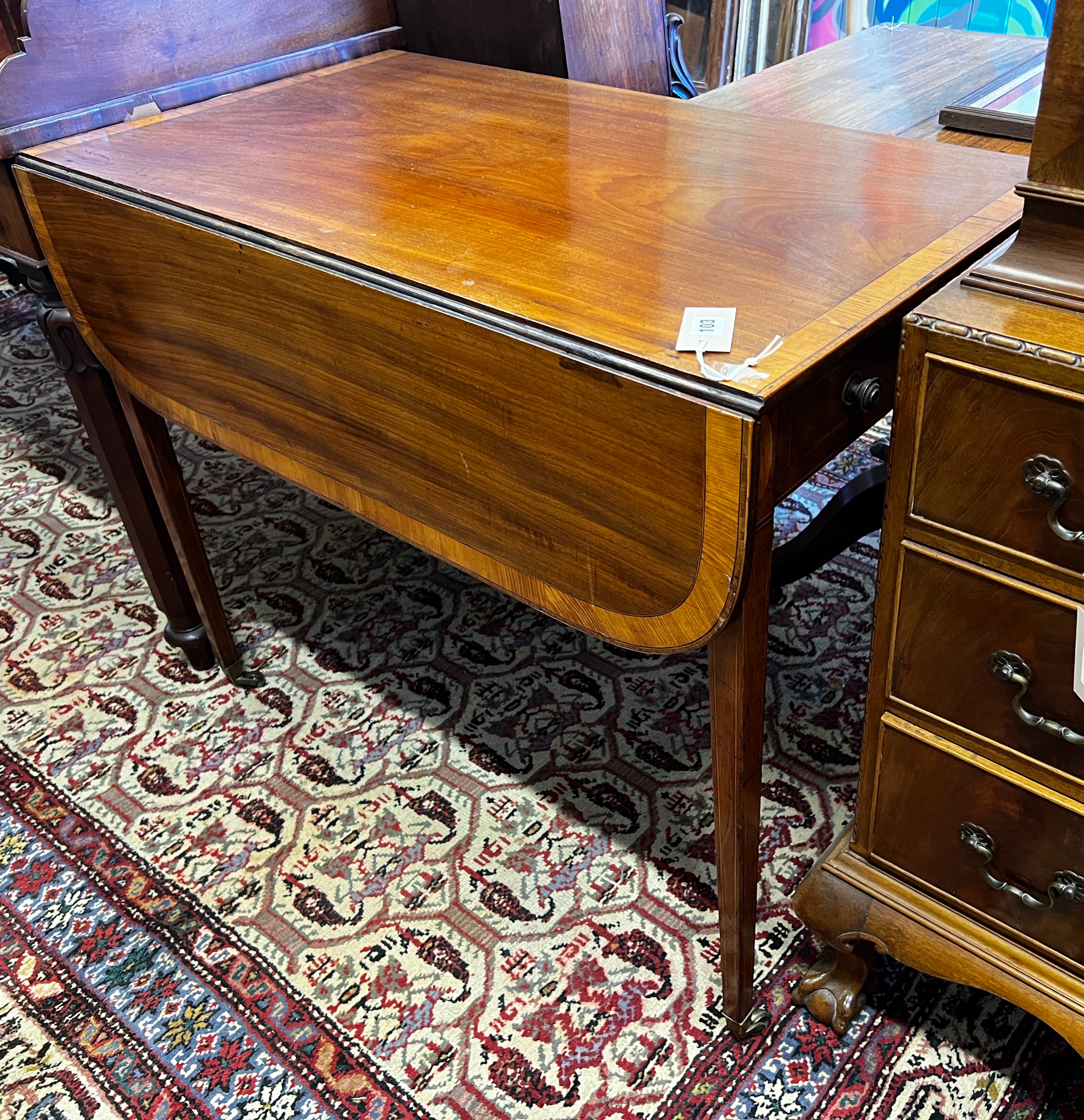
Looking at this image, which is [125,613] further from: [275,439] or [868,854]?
[868,854]

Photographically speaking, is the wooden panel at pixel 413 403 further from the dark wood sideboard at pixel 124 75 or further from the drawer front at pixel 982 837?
the drawer front at pixel 982 837

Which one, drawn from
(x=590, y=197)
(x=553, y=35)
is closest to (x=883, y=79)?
(x=553, y=35)

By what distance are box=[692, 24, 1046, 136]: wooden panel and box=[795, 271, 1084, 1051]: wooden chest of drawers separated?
2.33ft

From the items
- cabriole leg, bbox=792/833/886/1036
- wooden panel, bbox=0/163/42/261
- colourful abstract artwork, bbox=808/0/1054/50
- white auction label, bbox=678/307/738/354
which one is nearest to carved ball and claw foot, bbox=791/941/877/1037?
cabriole leg, bbox=792/833/886/1036

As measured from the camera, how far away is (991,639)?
0.85m

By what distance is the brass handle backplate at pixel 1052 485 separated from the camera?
0.73m

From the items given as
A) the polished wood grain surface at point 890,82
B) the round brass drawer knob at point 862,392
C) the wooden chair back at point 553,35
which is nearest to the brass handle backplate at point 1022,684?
the round brass drawer knob at point 862,392

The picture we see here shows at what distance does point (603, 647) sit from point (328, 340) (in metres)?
0.86

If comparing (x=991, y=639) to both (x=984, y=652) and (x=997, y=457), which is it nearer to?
(x=984, y=652)

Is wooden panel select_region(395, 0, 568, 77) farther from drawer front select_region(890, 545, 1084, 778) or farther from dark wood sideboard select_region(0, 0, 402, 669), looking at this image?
drawer front select_region(890, 545, 1084, 778)

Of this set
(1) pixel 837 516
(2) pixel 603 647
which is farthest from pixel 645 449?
(2) pixel 603 647

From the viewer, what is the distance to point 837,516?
158cm

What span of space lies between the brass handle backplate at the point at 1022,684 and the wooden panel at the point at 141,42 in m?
1.28

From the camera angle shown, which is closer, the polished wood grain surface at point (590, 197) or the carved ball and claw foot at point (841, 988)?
the polished wood grain surface at point (590, 197)
